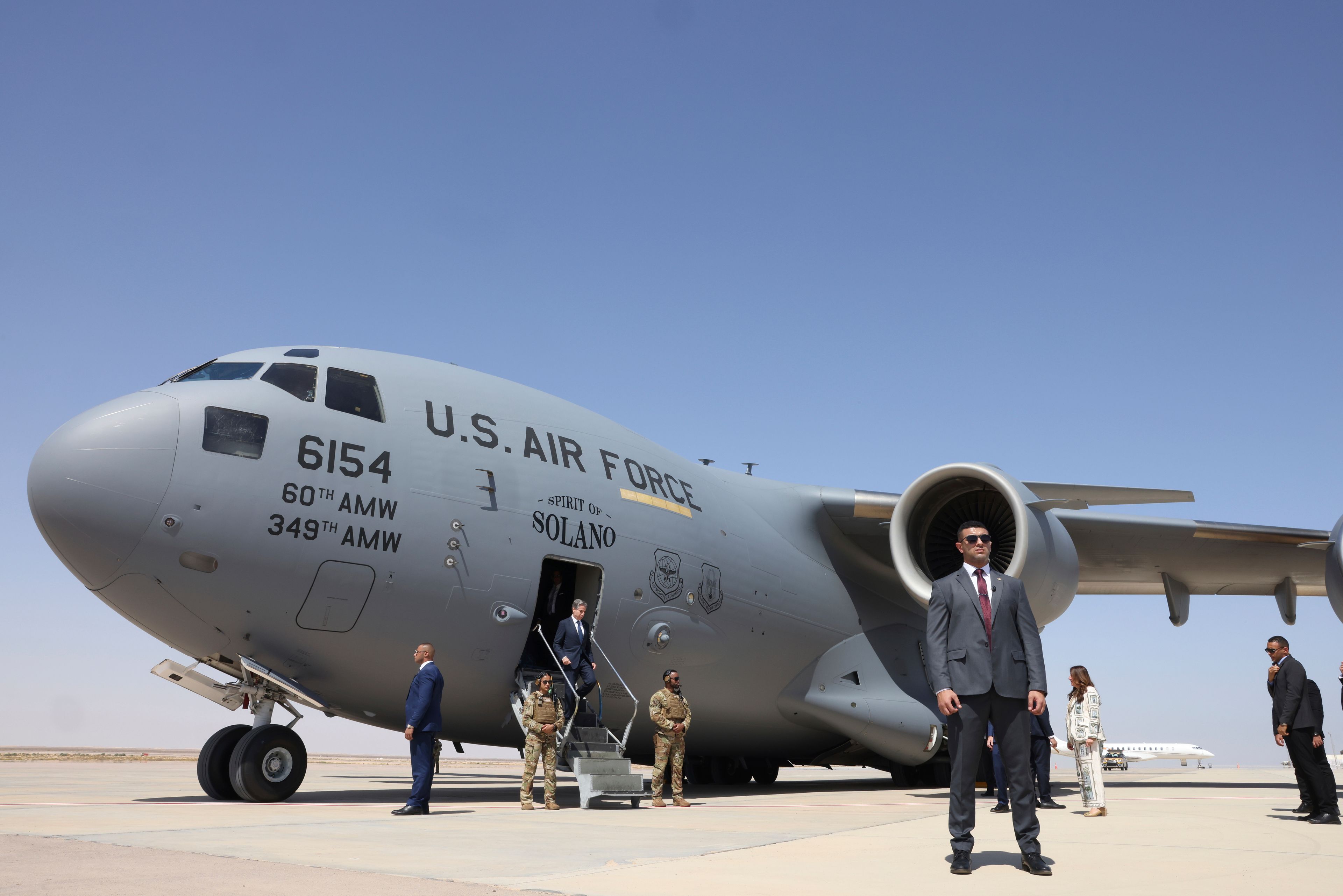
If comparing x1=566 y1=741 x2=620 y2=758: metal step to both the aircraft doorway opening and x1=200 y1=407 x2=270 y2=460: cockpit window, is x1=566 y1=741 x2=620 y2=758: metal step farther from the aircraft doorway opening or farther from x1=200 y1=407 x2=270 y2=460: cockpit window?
x1=200 y1=407 x2=270 y2=460: cockpit window

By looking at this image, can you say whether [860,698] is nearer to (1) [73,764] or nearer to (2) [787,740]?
(2) [787,740]

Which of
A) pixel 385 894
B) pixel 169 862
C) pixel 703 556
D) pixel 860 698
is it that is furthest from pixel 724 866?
pixel 860 698

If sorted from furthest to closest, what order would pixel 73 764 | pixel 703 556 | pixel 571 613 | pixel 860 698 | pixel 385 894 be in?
1. pixel 73 764
2. pixel 860 698
3. pixel 703 556
4. pixel 571 613
5. pixel 385 894

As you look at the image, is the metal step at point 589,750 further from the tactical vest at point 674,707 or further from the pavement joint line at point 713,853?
the pavement joint line at point 713,853

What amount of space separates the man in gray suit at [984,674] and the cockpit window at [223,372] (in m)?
5.65

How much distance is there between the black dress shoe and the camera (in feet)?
14.2

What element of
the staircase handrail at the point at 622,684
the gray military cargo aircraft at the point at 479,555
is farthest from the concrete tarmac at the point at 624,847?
the gray military cargo aircraft at the point at 479,555

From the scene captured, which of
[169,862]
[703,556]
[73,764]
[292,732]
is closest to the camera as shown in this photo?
[169,862]

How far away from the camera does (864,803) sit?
953 centimetres

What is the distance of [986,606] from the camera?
4.80 metres

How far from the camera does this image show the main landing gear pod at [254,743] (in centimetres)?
751

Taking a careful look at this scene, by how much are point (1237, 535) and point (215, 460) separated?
1158 centimetres

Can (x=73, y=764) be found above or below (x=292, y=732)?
below

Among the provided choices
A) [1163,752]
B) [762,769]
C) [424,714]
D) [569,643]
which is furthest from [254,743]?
[1163,752]
